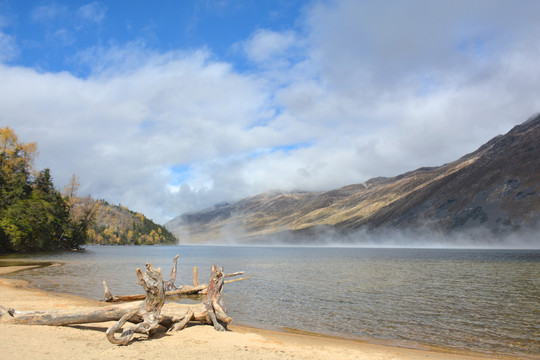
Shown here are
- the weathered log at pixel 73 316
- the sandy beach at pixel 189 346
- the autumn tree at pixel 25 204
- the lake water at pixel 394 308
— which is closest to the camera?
the sandy beach at pixel 189 346

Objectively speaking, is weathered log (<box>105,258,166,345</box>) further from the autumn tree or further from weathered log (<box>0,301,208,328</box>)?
the autumn tree

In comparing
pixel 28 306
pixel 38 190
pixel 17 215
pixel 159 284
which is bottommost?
pixel 28 306

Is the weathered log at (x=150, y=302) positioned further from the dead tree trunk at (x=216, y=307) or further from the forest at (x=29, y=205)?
the forest at (x=29, y=205)

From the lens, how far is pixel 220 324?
20.1m

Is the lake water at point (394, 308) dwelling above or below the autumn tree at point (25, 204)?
below

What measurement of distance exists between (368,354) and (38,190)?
11259 centimetres

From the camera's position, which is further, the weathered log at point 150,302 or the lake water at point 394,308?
the lake water at point 394,308

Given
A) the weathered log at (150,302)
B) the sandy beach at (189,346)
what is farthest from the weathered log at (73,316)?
the weathered log at (150,302)

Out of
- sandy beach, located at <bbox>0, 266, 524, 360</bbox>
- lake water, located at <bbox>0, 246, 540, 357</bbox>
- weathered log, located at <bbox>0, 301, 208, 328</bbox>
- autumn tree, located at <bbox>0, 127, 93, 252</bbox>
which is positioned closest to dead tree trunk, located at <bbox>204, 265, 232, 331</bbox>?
sandy beach, located at <bbox>0, 266, 524, 360</bbox>

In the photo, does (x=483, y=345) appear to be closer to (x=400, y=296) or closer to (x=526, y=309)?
(x=526, y=309)

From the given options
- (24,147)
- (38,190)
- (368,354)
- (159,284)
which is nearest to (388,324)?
(368,354)

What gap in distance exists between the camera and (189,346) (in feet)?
51.5

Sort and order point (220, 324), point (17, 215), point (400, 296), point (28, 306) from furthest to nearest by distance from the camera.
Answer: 1. point (17, 215)
2. point (400, 296)
3. point (28, 306)
4. point (220, 324)

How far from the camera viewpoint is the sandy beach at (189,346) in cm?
1384
